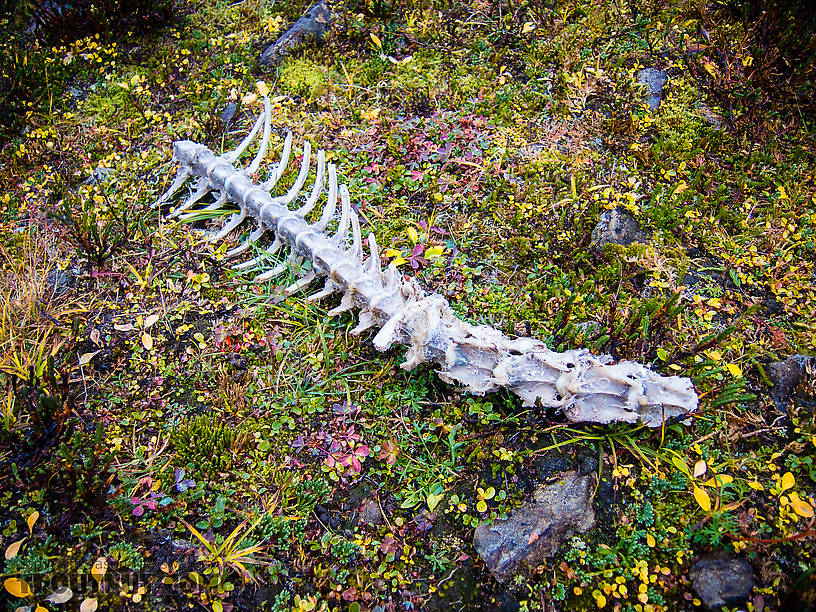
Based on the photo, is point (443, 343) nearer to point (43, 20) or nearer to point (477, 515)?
point (477, 515)

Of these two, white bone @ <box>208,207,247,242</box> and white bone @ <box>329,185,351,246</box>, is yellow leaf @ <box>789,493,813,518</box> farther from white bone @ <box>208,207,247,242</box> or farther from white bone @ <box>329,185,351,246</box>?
white bone @ <box>208,207,247,242</box>

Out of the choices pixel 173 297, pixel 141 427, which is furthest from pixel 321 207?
pixel 141 427

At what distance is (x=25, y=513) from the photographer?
10.00ft

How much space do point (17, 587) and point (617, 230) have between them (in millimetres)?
4415

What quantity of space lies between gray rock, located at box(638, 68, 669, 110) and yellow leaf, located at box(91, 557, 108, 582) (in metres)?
5.42

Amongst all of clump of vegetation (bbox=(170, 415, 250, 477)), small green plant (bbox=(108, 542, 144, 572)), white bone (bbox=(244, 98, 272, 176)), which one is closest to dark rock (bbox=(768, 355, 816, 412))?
clump of vegetation (bbox=(170, 415, 250, 477))

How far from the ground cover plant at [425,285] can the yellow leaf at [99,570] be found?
14 mm

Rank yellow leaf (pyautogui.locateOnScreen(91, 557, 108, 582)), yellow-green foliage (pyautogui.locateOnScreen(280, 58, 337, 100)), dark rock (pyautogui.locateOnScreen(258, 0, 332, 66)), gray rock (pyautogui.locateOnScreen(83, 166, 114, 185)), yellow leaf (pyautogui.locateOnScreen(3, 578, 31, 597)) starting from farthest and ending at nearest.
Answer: dark rock (pyautogui.locateOnScreen(258, 0, 332, 66)) < yellow-green foliage (pyautogui.locateOnScreen(280, 58, 337, 100)) < gray rock (pyautogui.locateOnScreen(83, 166, 114, 185)) < yellow leaf (pyautogui.locateOnScreen(91, 557, 108, 582)) < yellow leaf (pyautogui.locateOnScreen(3, 578, 31, 597))

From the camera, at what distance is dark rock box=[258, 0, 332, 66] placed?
564 centimetres

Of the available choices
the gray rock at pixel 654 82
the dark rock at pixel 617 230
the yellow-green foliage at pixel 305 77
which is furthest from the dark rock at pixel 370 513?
the gray rock at pixel 654 82

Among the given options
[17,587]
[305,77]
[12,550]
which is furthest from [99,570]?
[305,77]

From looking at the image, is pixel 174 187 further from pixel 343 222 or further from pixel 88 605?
pixel 88 605

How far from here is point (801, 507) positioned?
292 cm

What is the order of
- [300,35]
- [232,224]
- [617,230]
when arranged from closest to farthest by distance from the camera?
1. [617,230]
2. [232,224]
3. [300,35]
